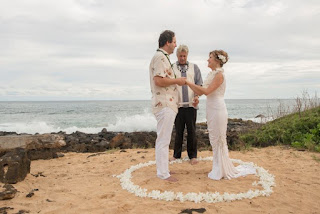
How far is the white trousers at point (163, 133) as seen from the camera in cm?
533

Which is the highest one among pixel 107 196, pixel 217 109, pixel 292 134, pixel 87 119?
pixel 217 109

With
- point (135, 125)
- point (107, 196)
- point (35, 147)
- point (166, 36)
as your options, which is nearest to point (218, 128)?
point (166, 36)

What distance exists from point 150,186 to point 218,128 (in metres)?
1.78

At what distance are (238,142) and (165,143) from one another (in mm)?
5255

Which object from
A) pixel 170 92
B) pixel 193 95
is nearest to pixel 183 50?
pixel 193 95

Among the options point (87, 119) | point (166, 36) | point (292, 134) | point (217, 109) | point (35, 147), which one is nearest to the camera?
point (166, 36)

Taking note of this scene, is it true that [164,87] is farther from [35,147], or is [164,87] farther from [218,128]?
[35,147]

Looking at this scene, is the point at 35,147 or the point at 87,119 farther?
the point at 87,119

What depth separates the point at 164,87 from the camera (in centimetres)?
537

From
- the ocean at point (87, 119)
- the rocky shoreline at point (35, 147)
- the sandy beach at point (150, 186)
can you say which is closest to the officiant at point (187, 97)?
the sandy beach at point (150, 186)

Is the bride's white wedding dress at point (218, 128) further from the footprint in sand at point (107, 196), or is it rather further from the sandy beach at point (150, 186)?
the footprint in sand at point (107, 196)

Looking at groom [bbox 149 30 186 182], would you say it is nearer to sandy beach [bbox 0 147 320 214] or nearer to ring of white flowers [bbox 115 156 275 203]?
ring of white flowers [bbox 115 156 275 203]

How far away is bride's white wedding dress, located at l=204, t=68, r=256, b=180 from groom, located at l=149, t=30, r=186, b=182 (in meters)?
0.81

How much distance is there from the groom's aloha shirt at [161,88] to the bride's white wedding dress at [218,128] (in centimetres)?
82
